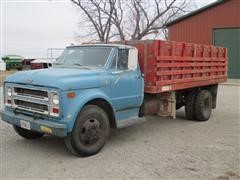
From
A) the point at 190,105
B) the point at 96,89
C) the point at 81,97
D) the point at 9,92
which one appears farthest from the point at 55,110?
the point at 190,105

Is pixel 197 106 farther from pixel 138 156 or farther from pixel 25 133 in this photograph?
pixel 25 133

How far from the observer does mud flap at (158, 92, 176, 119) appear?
8.09 metres

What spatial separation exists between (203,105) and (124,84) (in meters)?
3.49

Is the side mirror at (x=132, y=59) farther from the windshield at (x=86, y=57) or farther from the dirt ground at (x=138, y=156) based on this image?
the dirt ground at (x=138, y=156)

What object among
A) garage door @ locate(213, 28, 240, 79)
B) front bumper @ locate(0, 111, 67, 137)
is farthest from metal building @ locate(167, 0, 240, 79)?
front bumper @ locate(0, 111, 67, 137)

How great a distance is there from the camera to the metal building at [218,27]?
22.0m

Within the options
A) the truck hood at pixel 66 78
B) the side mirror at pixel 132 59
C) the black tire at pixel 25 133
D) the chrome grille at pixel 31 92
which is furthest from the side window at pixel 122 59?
the black tire at pixel 25 133

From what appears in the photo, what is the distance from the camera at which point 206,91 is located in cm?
943

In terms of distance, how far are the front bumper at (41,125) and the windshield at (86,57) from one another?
5.10 feet

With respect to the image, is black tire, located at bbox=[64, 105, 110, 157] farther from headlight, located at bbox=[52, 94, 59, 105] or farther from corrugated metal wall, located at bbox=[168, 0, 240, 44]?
corrugated metal wall, located at bbox=[168, 0, 240, 44]

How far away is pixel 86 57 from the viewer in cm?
668

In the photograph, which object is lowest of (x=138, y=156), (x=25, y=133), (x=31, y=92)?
(x=138, y=156)

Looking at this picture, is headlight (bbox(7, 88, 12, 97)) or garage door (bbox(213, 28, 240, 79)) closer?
headlight (bbox(7, 88, 12, 97))

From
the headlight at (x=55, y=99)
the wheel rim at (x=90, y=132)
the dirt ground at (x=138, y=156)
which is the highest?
the headlight at (x=55, y=99)
